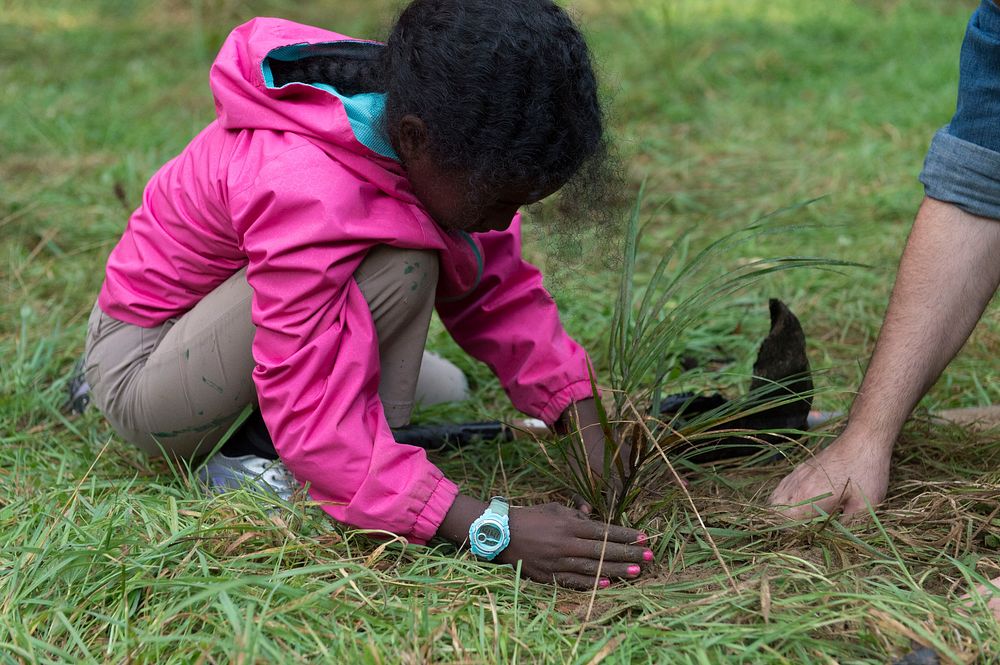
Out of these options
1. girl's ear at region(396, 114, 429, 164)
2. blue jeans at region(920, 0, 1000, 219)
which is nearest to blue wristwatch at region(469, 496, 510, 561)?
girl's ear at region(396, 114, 429, 164)

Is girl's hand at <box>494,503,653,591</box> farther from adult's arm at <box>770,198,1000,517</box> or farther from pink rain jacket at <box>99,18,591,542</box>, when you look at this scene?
adult's arm at <box>770,198,1000,517</box>

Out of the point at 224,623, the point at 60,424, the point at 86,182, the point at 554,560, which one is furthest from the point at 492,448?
the point at 86,182

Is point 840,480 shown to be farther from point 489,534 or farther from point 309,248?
point 309,248

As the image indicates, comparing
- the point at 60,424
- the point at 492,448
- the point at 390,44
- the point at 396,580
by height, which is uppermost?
the point at 390,44

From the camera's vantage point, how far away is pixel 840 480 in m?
1.75

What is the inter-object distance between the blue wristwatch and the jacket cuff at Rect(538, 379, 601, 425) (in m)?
0.41

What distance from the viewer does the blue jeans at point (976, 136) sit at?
1.77 m

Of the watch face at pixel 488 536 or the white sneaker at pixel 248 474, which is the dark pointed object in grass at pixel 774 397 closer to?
the watch face at pixel 488 536

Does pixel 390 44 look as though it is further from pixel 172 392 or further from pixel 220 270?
pixel 172 392

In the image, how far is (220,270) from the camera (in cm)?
183

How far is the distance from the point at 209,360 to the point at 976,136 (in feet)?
4.76

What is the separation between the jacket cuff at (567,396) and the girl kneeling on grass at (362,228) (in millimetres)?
298

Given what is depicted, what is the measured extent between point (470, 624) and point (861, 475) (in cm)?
77

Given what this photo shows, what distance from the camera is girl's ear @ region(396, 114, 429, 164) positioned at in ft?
5.04
